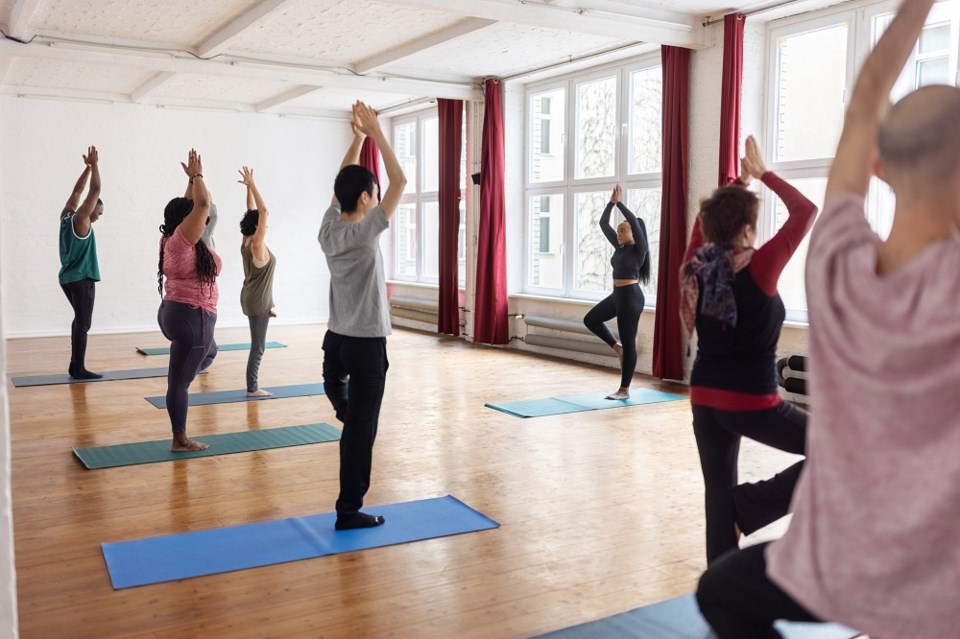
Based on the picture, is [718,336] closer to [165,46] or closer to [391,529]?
[391,529]

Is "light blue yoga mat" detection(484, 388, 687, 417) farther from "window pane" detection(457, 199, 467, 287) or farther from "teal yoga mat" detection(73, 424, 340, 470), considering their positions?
"window pane" detection(457, 199, 467, 287)

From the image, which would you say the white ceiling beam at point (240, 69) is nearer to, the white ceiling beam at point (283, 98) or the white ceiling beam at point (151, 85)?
the white ceiling beam at point (151, 85)

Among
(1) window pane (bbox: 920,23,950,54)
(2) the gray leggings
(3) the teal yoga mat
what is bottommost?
(3) the teal yoga mat

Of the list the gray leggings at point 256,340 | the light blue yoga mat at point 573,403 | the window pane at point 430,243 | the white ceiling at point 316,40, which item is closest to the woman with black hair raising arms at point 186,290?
the gray leggings at point 256,340

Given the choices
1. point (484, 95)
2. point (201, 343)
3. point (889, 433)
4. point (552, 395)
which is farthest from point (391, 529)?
point (484, 95)

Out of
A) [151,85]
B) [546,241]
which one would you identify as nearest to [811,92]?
[546,241]

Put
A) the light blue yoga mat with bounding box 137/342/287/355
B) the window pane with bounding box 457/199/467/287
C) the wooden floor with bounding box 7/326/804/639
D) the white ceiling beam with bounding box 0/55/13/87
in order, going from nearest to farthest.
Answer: the wooden floor with bounding box 7/326/804/639 → the white ceiling beam with bounding box 0/55/13/87 → the light blue yoga mat with bounding box 137/342/287/355 → the window pane with bounding box 457/199/467/287

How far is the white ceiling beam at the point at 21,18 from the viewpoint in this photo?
6.27 m

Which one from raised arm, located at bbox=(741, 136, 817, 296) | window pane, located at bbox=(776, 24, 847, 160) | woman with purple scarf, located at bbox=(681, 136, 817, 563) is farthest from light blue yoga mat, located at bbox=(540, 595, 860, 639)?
window pane, located at bbox=(776, 24, 847, 160)

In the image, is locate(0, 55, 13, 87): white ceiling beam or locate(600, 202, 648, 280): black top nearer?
locate(600, 202, 648, 280): black top

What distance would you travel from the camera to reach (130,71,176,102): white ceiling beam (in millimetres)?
9170

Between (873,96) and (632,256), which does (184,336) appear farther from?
(873,96)

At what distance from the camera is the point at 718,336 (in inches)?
94.8

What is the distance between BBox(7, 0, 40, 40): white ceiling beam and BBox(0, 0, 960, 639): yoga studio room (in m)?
0.06
